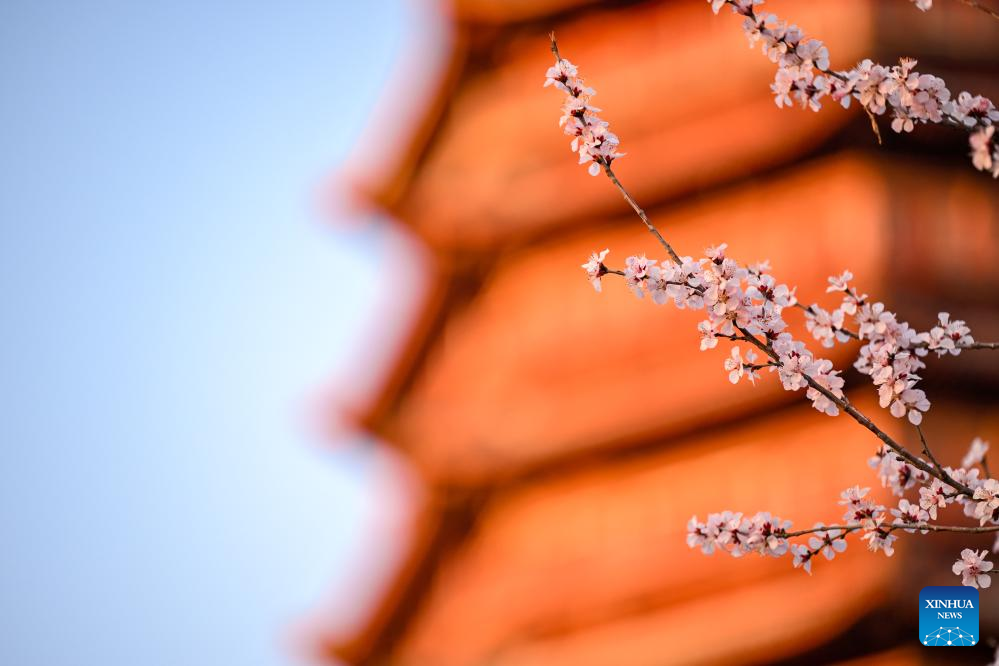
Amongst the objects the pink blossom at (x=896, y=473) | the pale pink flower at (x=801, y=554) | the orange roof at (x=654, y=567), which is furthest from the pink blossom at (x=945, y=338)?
the orange roof at (x=654, y=567)

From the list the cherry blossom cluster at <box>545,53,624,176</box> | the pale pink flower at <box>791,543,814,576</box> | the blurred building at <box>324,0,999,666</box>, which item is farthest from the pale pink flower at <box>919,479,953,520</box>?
the blurred building at <box>324,0,999,666</box>

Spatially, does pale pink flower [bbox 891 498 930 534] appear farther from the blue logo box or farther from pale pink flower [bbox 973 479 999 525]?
the blue logo box

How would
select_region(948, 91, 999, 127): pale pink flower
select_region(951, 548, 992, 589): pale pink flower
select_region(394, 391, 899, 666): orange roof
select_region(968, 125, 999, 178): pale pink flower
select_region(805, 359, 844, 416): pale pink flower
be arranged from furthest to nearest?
select_region(394, 391, 899, 666): orange roof < select_region(951, 548, 992, 589): pale pink flower < select_region(805, 359, 844, 416): pale pink flower < select_region(948, 91, 999, 127): pale pink flower < select_region(968, 125, 999, 178): pale pink flower

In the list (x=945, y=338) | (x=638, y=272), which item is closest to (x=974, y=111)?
(x=945, y=338)

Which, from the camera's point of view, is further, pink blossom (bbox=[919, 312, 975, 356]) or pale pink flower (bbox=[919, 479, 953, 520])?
pale pink flower (bbox=[919, 479, 953, 520])

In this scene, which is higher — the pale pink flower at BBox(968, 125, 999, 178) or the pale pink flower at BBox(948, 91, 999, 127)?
the pale pink flower at BBox(948, 91, 999, 127)

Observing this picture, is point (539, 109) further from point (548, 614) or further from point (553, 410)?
point (548, 614)

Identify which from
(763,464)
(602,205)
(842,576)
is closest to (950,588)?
(842,576)
